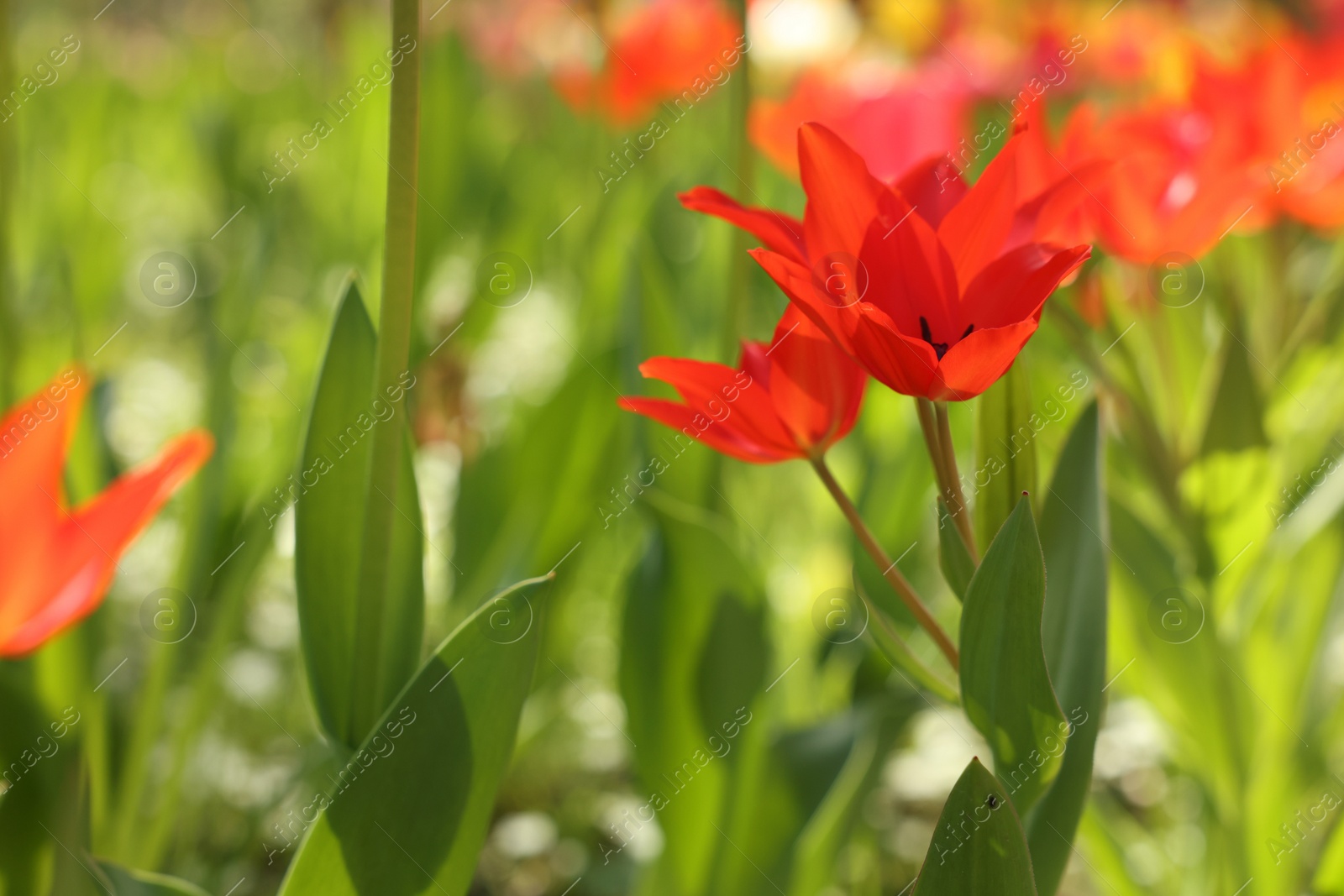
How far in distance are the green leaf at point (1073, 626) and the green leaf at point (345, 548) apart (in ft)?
1.04

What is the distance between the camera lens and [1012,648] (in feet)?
1.35

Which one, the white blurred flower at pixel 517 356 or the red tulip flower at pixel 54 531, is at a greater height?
the red tulip flower at pixel 54 531

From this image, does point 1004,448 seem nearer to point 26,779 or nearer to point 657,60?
point 26,779

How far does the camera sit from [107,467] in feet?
2.82

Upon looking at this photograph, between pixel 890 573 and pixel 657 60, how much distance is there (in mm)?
1285

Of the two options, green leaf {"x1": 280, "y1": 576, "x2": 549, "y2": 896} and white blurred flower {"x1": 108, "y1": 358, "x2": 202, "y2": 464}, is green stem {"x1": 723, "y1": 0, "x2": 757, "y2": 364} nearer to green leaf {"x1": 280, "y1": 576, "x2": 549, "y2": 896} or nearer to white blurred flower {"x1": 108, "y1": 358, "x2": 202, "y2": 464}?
green leaf {"x1": 280, "y1": 576, "x2": 549, "y2": 896}

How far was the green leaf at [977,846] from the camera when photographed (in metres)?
0.40

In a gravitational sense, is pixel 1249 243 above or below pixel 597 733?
below

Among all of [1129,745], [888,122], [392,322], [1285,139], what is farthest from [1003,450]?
[1129,745]

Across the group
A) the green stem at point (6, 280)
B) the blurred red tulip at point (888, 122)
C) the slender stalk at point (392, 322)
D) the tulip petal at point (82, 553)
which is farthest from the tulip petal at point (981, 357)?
the green stem at point (6, 280)

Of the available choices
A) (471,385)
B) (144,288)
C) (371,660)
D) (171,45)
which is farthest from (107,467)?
(171,45)

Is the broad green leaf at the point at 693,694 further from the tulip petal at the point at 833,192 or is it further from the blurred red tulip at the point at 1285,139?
the blurred red tulip at the point at 1285,139

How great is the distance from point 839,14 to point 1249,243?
2525 millimetres

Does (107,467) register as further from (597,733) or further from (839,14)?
(839,14)
